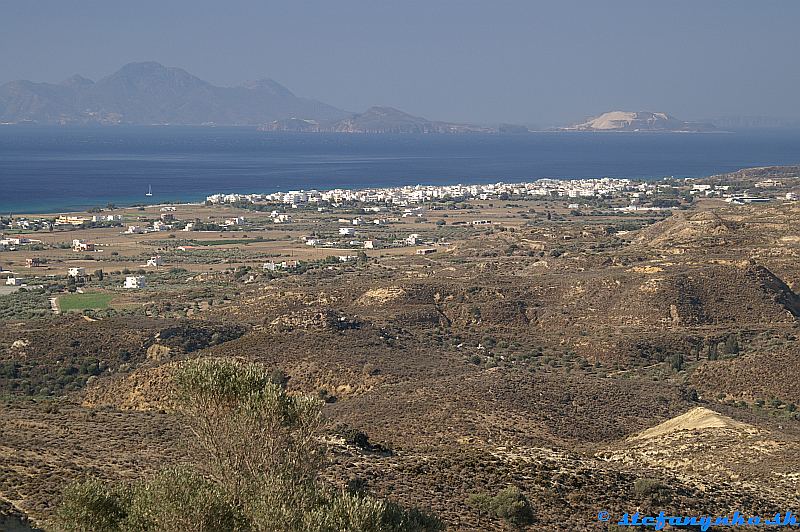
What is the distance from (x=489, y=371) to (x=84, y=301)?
33314mm

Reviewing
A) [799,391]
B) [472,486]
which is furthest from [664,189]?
[472,486]

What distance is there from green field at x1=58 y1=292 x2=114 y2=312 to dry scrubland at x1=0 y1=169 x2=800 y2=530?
125cm

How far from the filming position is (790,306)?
49.4m

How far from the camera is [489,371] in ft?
116

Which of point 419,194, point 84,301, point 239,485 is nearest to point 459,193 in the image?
point 419,194

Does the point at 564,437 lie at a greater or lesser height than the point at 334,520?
lesser

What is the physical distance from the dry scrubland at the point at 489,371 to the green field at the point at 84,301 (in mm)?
1249

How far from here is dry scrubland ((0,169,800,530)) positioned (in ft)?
68.5

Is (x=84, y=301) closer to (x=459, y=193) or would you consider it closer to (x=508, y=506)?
(x=508, y=506)

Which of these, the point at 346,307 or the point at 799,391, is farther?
the point at 346,307

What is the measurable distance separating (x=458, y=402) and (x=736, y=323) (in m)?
20.9

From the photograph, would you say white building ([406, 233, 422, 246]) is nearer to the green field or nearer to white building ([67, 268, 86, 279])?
white building ([67, 268, 86, 279])

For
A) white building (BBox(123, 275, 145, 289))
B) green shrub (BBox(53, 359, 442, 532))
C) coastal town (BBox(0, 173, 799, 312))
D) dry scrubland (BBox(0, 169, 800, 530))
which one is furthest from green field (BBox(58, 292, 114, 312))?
green shrub (BBox(53, 359, 442, 532))

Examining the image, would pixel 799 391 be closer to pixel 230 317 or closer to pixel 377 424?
pixel 377 424
